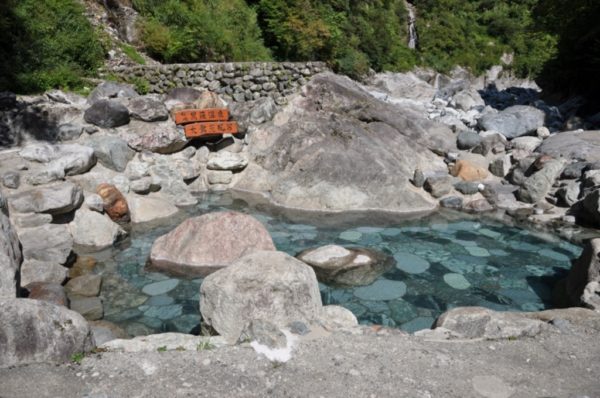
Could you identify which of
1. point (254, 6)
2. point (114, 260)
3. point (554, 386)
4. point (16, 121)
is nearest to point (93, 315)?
point (114, 260)

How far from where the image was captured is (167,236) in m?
7.08

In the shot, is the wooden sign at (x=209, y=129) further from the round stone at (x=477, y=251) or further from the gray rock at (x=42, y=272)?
the round stone at (x=477, y=251)

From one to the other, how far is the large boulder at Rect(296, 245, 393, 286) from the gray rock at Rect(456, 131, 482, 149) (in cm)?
581

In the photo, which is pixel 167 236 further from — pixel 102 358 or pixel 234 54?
pixel 234 54

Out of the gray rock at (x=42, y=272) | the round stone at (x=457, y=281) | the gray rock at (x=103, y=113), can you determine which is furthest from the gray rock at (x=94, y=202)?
the round stone at (x=457, y=281)

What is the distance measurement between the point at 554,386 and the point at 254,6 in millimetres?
17851

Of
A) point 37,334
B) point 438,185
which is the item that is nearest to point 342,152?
point 438,185

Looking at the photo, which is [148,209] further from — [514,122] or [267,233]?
[514,122]

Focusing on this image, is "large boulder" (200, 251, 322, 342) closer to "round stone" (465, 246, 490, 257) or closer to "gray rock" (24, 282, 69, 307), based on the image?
"gray rock" (24, 282, 69, 307)

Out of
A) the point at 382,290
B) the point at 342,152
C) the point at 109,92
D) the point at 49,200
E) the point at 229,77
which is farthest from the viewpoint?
the point at 229,77

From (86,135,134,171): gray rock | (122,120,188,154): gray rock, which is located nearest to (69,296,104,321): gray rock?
(86,135,134,171): gray rock

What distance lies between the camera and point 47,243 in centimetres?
702

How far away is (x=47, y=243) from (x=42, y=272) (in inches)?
47.6

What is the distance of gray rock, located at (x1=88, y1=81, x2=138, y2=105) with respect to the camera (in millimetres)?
10452
